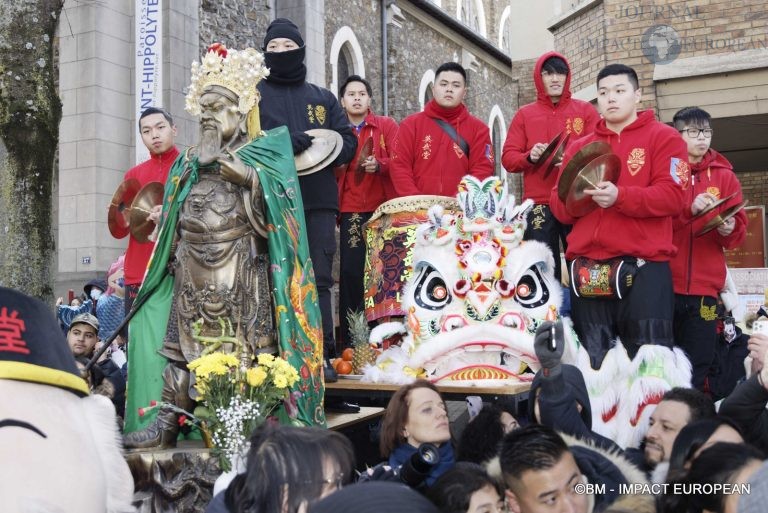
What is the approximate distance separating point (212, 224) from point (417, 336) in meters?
1.71

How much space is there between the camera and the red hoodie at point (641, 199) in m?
5.36

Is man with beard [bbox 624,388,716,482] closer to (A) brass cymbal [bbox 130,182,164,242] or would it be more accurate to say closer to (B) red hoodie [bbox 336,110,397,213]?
(A) brass cymbal [bbox 130,182,164,242]

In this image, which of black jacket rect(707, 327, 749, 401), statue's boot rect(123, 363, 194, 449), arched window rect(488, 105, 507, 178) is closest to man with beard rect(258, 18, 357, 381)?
statue's boot rect(123, 363, 194, 449)

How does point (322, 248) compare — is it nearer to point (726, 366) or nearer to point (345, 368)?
point (345, 368)

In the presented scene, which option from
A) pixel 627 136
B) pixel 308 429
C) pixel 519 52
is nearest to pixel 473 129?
pixel 627 136

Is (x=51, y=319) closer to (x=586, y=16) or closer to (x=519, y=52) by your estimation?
(x=586, y=16)

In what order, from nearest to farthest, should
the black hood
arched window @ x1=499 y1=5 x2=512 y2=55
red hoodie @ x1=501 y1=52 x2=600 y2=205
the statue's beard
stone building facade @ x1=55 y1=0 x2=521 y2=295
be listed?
the black hood < the statue's beard < red hoodie @ x1=501 y1=52 x2=600 y2=205 < stone building facade @ x1=55 y1=0 x2=521 y2=295 < arched window @ x1=499 y1=5 x2=512 y2=55

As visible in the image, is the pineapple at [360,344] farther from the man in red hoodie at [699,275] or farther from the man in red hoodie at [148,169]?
the man in red hoodie at [699,275]

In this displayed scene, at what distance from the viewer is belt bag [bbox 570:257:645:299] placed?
213 inches

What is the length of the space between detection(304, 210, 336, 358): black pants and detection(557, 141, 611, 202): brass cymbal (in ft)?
6.03

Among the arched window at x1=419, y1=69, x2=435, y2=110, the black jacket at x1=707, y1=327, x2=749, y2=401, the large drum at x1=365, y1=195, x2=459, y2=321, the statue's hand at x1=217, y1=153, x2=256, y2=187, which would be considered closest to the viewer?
the statue's hand at x1=217, y1=153, x2=256, y2=187

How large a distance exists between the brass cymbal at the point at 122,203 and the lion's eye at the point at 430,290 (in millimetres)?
2260

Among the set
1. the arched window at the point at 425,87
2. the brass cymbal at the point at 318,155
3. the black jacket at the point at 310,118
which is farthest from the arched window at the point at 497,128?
the brass cymbal at the point at 318,155

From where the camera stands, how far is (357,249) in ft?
25.5
